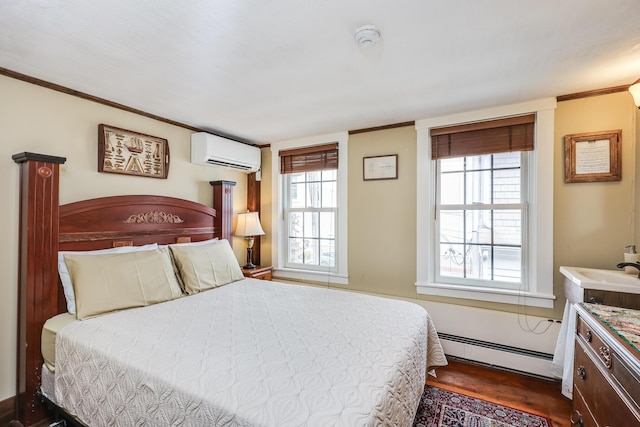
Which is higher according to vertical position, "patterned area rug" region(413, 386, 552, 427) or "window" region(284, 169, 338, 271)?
"window" region(284, 169, 338, 271)

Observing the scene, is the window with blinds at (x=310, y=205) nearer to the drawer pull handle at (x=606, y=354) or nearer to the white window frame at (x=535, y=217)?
the white window frame at (x=535, y=217)

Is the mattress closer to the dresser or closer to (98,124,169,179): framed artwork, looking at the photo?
(98,124,169,179): framed artwork

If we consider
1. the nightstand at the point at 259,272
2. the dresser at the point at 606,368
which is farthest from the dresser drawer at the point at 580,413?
the nightstand at the point at 259,272

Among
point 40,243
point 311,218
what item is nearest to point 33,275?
point 40,243

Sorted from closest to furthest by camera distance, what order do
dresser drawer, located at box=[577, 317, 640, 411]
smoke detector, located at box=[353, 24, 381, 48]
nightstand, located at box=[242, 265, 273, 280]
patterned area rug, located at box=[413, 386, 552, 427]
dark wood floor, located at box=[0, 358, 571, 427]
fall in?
dresser drawer, located at box=[577, 317, 640, 411]
smoke detector, located at box=[353, 24, 381, 48]
patterned area rug, located at box=[413, 386, 552, 427]
dark wood floor, located at box=[0, 358, 571, 427]
nightstand, located at box=[242, 265, 273, 280]

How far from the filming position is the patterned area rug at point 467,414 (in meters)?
1.88

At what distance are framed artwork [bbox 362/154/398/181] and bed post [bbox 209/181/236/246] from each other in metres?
1.52

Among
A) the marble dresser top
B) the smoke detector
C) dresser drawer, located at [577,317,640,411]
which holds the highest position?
the smoke detector

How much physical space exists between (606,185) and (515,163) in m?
0.62

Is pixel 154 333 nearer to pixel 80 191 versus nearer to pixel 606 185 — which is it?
pixel 80 191

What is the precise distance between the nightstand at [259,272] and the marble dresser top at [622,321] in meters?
2.84

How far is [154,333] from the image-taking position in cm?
159

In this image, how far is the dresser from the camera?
1048mm

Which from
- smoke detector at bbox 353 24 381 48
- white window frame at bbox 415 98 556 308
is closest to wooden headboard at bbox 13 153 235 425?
smoke detector at bbox 353 24 381 48
